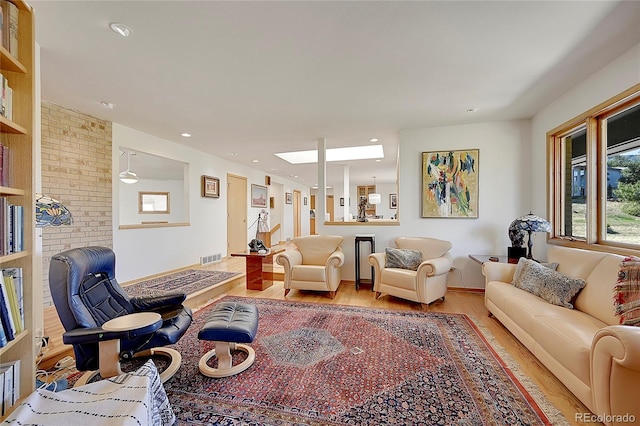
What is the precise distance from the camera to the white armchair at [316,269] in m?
3.69

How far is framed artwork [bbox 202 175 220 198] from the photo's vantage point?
568 cm

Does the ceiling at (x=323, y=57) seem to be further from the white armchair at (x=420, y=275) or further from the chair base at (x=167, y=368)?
the chair base at (x=167, y=368)

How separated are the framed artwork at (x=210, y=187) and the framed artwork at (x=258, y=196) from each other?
151 cm

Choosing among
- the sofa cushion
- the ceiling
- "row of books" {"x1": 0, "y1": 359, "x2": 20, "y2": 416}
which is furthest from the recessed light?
the sofa cushion

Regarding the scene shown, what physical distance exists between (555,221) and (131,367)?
4.76 metres

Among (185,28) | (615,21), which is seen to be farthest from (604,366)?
(185,28)

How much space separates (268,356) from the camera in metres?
2.20

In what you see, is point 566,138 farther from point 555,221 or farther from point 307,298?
point 307,298

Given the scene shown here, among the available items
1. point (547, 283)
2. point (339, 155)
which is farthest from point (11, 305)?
point (339, 155)

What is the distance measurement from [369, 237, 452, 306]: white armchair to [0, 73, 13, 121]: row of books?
3442 millimetres

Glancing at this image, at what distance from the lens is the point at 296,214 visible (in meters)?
10.8

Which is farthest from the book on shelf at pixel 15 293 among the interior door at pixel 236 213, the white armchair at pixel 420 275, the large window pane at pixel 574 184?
the interior door at pixel 236 213

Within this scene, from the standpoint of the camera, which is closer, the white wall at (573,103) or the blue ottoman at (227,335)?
the blue ottoman at (227,335)

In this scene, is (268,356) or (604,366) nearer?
(604,366)
